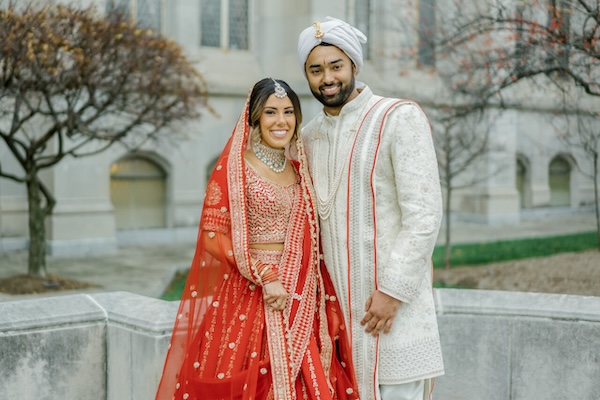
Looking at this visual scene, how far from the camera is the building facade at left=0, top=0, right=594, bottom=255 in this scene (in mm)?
13039

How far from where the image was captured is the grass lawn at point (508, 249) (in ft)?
38.3

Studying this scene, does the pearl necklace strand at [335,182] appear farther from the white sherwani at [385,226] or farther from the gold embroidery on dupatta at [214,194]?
the gold embroidery on dupatta at [214,194]

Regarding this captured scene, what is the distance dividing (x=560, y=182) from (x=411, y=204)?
1913 cm

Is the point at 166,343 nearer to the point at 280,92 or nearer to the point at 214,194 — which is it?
the point at 214,194

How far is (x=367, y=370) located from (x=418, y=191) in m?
0.82

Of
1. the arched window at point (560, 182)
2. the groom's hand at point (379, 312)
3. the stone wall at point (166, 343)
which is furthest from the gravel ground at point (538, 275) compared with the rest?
the arched window at point (560, 182)

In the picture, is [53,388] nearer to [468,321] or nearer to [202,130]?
[468,321]

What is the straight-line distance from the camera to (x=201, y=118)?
1478 cm

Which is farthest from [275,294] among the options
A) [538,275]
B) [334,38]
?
[538,275]

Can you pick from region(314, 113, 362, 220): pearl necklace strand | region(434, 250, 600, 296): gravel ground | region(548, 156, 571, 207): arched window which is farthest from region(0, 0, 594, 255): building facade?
region(314, 113, 362, 220): pearl necklace strand

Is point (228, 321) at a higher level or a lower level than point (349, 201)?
lower

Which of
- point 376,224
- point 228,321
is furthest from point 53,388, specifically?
point 376,224

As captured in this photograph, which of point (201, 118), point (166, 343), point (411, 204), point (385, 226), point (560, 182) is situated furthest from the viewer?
point (560, 182)

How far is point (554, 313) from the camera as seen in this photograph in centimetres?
386
